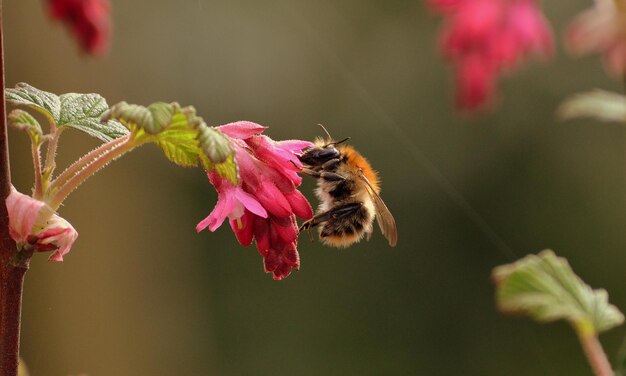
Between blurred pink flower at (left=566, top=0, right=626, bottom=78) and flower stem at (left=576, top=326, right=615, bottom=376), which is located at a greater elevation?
blurred pink flower at (left=566, top=0, right=626, bottom=78)

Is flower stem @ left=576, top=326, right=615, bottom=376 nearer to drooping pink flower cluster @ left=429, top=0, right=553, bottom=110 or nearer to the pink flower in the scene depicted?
drooping pink flower cluster @ left=429, top=0, right=553, bottom=110

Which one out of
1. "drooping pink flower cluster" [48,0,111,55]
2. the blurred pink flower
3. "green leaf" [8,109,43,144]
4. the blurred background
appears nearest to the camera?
"drooping pink flower cluster" [48,0,111,55]

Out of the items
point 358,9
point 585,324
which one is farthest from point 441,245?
point 585,324

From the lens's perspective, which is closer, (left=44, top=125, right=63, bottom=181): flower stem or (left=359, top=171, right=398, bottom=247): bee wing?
(left=44, top=125, right=63, bottom=181): flower stem

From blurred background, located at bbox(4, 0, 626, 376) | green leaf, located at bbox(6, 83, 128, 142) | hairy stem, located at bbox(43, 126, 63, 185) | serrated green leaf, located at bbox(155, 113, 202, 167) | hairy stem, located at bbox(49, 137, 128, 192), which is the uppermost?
green leaf, located at bbox(6, 83, 128, 142)

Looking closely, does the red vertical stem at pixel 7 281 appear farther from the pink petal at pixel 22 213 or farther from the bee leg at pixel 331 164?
the bee leg at pixel 331 164

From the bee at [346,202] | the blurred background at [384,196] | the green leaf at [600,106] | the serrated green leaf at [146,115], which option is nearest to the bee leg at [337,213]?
the bee at [346,202]

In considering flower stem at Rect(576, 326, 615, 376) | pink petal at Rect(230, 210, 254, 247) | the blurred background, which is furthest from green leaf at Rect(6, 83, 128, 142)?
the blurred background

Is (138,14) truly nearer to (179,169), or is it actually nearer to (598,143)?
(179,169)
